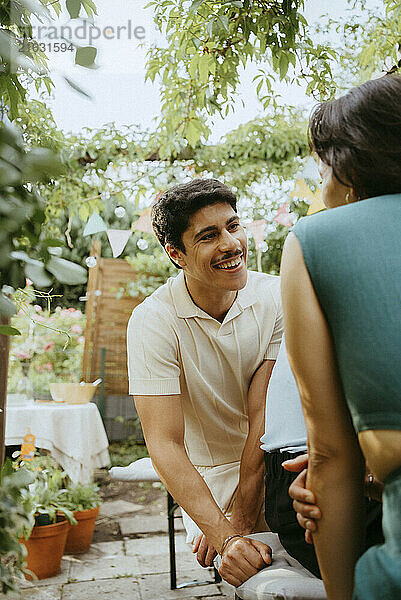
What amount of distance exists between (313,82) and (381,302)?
208 cm

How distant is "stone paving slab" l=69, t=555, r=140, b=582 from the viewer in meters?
3.25

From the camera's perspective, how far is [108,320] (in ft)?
21.2

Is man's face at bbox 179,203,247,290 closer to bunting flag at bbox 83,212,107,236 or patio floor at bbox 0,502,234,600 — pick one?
patio floor at bbox 0,502,234,600

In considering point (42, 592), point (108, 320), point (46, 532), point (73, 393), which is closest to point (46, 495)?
point (46, 532)

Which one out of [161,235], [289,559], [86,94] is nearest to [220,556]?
[289,559]

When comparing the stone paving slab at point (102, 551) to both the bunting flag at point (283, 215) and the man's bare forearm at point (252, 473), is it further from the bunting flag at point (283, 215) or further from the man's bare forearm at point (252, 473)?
the bunting flag at point (283, 215)

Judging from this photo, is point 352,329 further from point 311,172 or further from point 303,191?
point 303,191

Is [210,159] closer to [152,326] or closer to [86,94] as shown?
[152,326]

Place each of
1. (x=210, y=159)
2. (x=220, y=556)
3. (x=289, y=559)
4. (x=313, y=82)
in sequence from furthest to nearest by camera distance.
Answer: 1. (x=210, y=159)
2. (x=313, y=82)
3. (x=220, y=556)
4. (x=289, y=559)

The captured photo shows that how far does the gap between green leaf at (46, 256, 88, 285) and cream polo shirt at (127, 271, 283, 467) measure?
115cm

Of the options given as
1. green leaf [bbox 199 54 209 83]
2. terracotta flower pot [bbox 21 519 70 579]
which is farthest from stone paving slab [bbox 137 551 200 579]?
green leaf [bbox 199 54 209 83]

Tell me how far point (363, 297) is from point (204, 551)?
1.16 m

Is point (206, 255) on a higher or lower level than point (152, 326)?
higher

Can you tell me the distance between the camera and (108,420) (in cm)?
631
